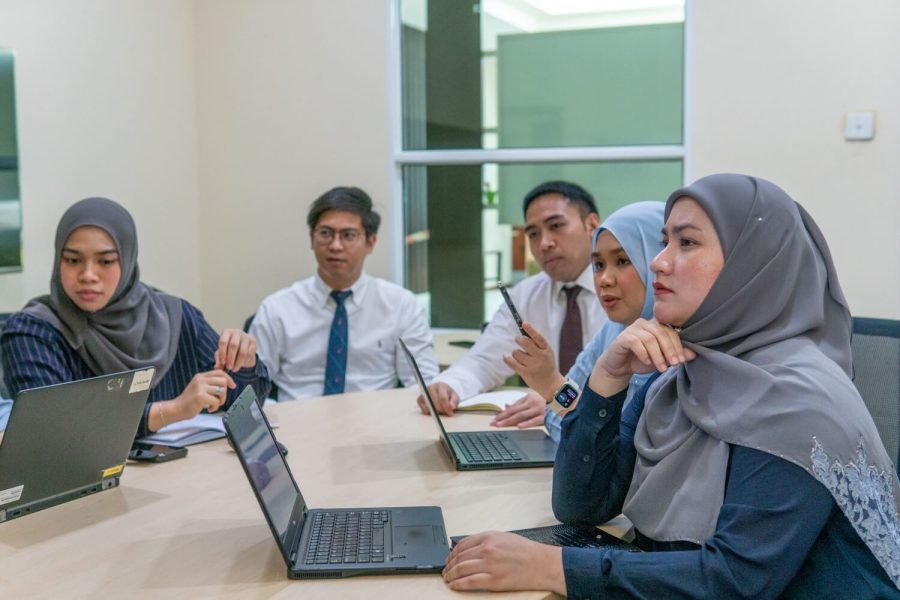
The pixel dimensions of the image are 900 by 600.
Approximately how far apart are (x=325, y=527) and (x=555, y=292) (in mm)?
1743

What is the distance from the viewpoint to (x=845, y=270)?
3.64 m

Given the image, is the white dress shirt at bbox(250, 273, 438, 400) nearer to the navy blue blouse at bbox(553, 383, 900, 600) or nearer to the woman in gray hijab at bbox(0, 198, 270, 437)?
the woman in gray hijab at bbox(0, 198, 270, 437)

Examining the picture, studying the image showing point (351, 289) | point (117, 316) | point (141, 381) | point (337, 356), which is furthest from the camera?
point (351, 289)

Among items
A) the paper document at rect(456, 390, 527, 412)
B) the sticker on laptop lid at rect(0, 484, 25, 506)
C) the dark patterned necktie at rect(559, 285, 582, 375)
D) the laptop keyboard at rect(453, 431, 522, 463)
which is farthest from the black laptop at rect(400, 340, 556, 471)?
the sticker on laptop lid at rect(0, 484, 25, 506)

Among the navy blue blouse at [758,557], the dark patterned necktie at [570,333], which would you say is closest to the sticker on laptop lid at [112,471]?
the navy blue blouse at [758,557]

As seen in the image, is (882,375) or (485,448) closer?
(485,448)

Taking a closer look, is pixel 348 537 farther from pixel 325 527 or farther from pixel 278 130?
pixel 278 130

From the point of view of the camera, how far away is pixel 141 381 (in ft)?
6.07

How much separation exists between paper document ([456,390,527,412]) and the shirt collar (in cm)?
95

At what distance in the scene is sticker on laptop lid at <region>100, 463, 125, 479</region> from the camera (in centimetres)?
187

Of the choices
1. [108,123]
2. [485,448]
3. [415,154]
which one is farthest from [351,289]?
[485,448]

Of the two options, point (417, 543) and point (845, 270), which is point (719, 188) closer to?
point (417, 543)

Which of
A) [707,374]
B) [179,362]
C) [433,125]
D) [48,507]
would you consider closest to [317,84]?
[433,125]

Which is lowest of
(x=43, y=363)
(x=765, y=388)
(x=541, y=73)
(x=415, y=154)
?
(x=43, y=363)
